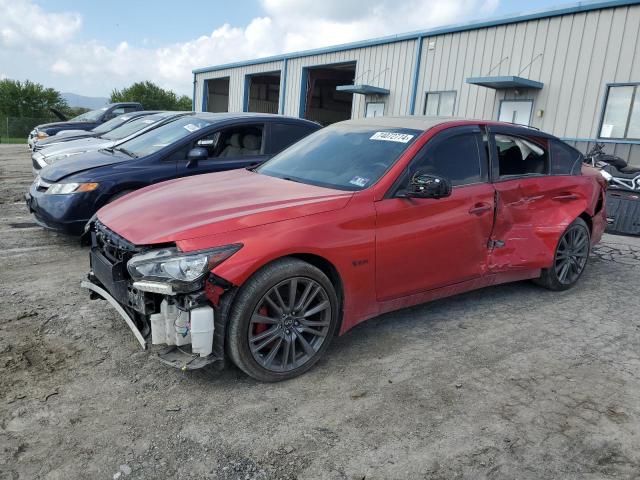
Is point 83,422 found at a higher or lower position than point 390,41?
lower

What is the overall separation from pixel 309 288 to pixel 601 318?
2.84 m

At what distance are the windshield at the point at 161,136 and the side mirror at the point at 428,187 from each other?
348cm

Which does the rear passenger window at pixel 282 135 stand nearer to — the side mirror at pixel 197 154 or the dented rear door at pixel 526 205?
the side mirror at pixel 197 154

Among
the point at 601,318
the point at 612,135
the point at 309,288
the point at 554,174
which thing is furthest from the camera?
the point at 612,135

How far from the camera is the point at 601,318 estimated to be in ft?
14.1

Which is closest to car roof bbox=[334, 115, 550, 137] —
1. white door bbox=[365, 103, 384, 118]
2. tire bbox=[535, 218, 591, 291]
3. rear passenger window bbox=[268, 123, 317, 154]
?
tire bbox=[535, 218, 591, 291]

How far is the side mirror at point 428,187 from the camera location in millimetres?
3322

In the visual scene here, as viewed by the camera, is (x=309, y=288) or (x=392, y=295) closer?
(x=309, y=288)

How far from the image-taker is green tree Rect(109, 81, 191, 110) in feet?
158

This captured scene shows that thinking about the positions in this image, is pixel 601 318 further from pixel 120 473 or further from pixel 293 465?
pixel 120 473

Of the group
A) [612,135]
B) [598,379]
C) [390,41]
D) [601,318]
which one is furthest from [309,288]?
[390,41]

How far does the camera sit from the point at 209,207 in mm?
3113

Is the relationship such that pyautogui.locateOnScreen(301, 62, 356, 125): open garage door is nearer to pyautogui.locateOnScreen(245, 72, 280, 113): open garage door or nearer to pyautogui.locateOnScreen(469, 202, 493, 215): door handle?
pyautogui.locateOnScreen(245, 72, 280, 113): open garage door

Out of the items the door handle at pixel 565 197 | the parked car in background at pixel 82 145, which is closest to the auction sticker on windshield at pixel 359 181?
the door handle at pixel 565 197
